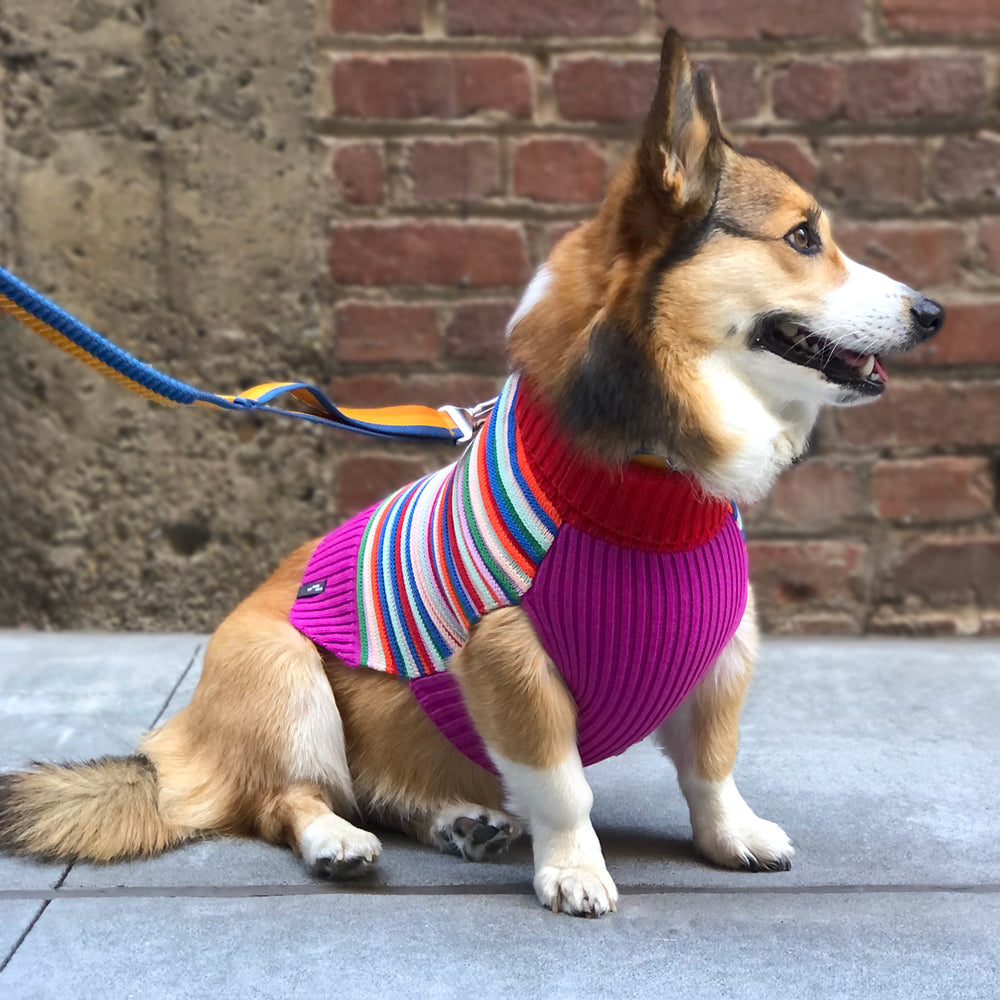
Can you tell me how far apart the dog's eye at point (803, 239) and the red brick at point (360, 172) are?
143 cm

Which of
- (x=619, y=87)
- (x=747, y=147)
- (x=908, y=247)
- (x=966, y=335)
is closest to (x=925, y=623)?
(x=966, y=335)

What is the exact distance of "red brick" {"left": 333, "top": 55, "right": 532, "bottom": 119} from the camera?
8.86 feet

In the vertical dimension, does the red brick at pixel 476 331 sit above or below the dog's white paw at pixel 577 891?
above

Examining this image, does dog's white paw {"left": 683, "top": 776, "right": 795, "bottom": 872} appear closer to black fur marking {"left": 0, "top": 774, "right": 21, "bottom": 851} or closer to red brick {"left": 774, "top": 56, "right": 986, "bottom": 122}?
black fur marking {"left": 0, "top": 774, "right": 21, "bottom": 851}

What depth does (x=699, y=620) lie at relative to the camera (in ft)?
4.93

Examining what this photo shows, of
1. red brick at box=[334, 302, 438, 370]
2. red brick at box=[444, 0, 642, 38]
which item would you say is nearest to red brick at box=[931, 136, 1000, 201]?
red brick at box=[444, 0, 642, 38]

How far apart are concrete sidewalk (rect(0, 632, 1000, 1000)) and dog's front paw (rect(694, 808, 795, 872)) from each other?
0.02m

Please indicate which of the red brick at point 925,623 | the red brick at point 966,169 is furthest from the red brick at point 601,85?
the red brick at point 925,623

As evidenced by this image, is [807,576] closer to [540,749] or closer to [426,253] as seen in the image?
[426,253]

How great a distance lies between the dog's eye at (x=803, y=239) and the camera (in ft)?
4.99

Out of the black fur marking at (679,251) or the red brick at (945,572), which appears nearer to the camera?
the black fur marking at (679,251)

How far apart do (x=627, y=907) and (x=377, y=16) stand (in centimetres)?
207

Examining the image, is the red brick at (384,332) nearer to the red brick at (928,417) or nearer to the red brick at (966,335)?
the red brick at (928,417)

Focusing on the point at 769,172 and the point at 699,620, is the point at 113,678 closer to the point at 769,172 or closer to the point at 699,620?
the point at 699,620
